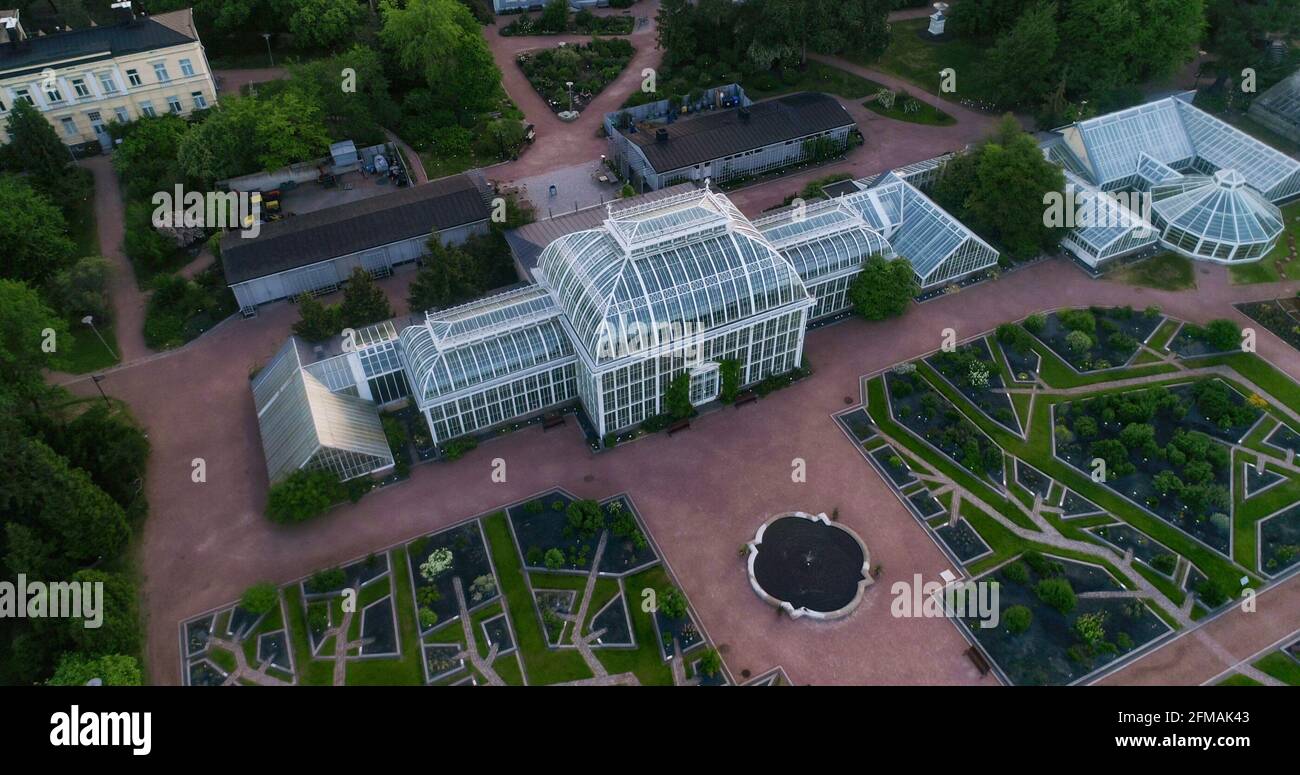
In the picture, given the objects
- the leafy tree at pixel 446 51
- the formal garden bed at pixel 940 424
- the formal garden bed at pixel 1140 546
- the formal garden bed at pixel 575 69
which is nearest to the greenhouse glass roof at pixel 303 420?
the formal garden bed at pixel 940 424

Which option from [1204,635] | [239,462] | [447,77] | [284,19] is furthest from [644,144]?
[1204,635]

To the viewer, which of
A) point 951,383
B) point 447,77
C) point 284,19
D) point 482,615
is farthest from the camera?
point 284,19

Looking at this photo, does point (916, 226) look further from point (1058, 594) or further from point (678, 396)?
point (1058, 594)

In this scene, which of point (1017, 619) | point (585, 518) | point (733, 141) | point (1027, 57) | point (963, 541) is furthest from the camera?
point (1027, 57)

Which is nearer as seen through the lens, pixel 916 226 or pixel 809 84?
pixel 916 226

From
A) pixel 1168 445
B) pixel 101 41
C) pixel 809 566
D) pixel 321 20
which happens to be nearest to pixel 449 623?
pixel 809 566

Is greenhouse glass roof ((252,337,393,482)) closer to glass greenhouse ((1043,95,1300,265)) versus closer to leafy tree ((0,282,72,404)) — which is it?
leafy tree ((0,282,72,404))

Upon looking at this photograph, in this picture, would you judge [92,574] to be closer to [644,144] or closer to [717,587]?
[717,587]
